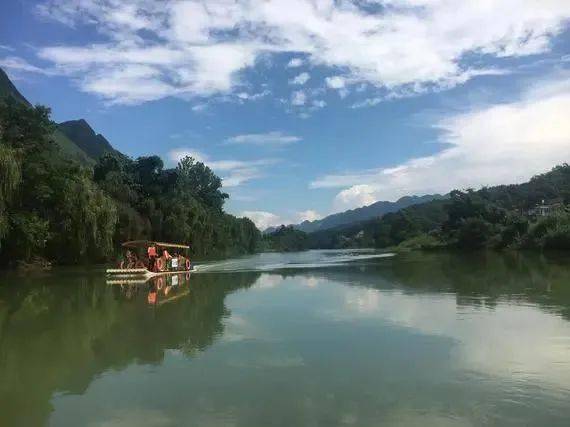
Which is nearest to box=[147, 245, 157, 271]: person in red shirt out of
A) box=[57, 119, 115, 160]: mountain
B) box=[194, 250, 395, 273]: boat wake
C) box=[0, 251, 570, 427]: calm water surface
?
box=[194, 250, 395, 273]: boat wake

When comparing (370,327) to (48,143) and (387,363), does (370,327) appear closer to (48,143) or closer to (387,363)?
(387,363)

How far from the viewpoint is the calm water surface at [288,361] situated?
656 centimetres

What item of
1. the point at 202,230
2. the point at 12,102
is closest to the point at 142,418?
the point at 12,102

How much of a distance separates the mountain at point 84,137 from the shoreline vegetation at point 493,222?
5817 cm

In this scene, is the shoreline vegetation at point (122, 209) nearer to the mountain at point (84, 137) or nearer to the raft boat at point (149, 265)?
the raft boat at point (149, 265)

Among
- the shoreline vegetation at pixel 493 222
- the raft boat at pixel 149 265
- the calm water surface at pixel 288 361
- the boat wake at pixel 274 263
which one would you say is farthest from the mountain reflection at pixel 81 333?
the shoreline vegetation at pixel 493 222

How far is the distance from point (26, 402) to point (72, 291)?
14408 mm

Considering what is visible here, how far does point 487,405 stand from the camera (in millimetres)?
6637

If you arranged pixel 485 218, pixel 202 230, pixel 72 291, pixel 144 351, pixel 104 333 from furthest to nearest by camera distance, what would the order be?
pixel 485 218 < pixel 202 230 < pixel 72 291 < pixel 104 333 < pixel 144 351

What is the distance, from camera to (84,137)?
Answer: 6417 inches

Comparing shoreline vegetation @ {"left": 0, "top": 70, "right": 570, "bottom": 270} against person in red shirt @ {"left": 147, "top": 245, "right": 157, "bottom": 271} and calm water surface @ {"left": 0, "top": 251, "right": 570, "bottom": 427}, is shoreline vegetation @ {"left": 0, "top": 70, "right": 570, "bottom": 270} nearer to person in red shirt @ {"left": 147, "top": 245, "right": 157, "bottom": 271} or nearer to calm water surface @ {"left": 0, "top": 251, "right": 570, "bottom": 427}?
person in red shirt @ {"left": 147, "top": 245, "right": 157, "bottom": 271}

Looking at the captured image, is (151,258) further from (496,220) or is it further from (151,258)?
(496,220)

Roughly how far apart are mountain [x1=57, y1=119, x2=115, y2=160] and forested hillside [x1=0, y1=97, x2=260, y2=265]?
362 feet

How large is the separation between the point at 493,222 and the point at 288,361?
245ft
